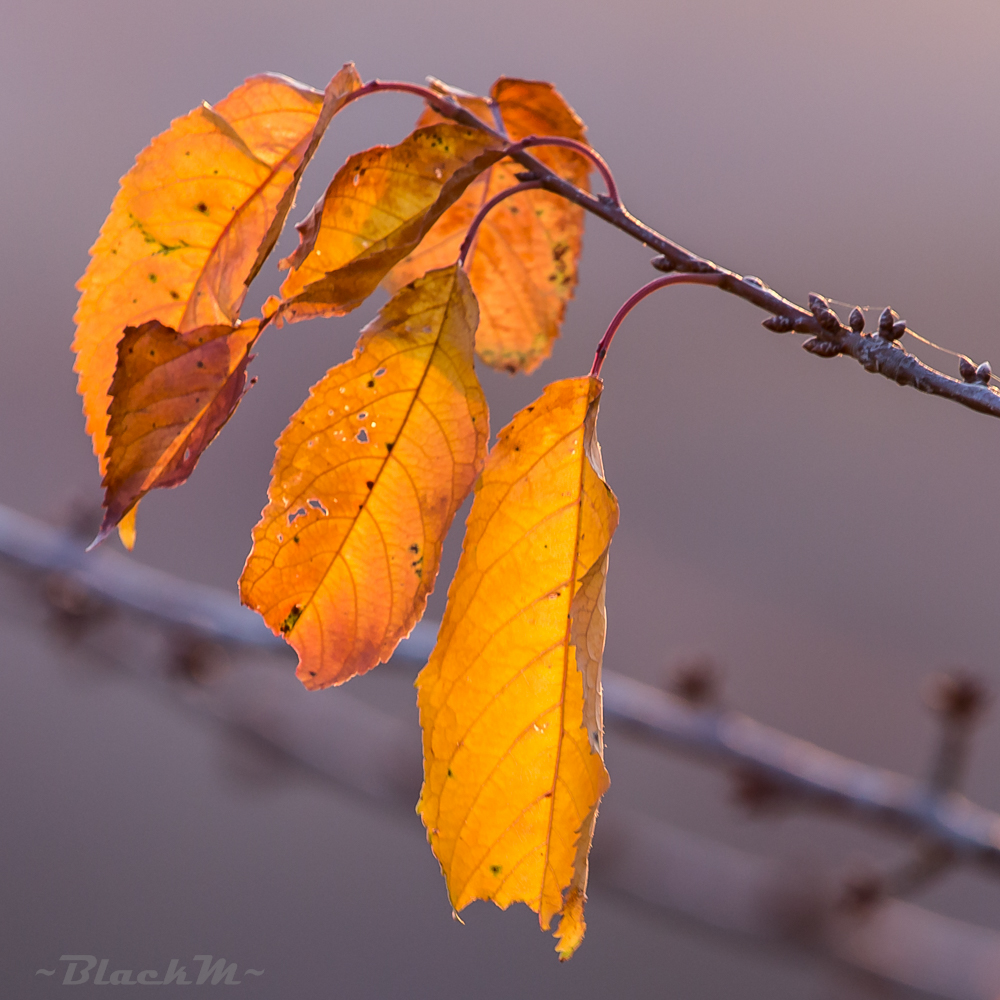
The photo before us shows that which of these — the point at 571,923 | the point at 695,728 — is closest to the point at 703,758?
the point at 695,728

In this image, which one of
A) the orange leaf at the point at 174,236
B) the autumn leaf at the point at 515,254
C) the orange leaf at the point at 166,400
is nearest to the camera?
the orange leaf at the point at 166,400

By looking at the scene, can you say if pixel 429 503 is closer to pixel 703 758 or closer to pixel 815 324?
pixel 815 324

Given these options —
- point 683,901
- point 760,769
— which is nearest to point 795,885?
point 683,901

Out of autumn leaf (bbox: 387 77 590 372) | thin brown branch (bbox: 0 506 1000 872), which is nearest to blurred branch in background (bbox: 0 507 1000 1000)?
thin brown branch (bbox: 0 506 1000 872)

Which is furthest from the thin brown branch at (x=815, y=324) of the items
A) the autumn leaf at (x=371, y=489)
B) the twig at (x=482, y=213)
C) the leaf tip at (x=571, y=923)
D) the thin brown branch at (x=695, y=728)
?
the thin brown branch at (x=695, y=728)

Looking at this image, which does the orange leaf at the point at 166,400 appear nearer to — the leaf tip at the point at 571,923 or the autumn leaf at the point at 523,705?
the autumn leaf at the point at 523,705

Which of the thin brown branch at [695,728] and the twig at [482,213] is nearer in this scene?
the twig at [482,213]

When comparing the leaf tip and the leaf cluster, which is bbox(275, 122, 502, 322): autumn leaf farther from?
the leaf tip
